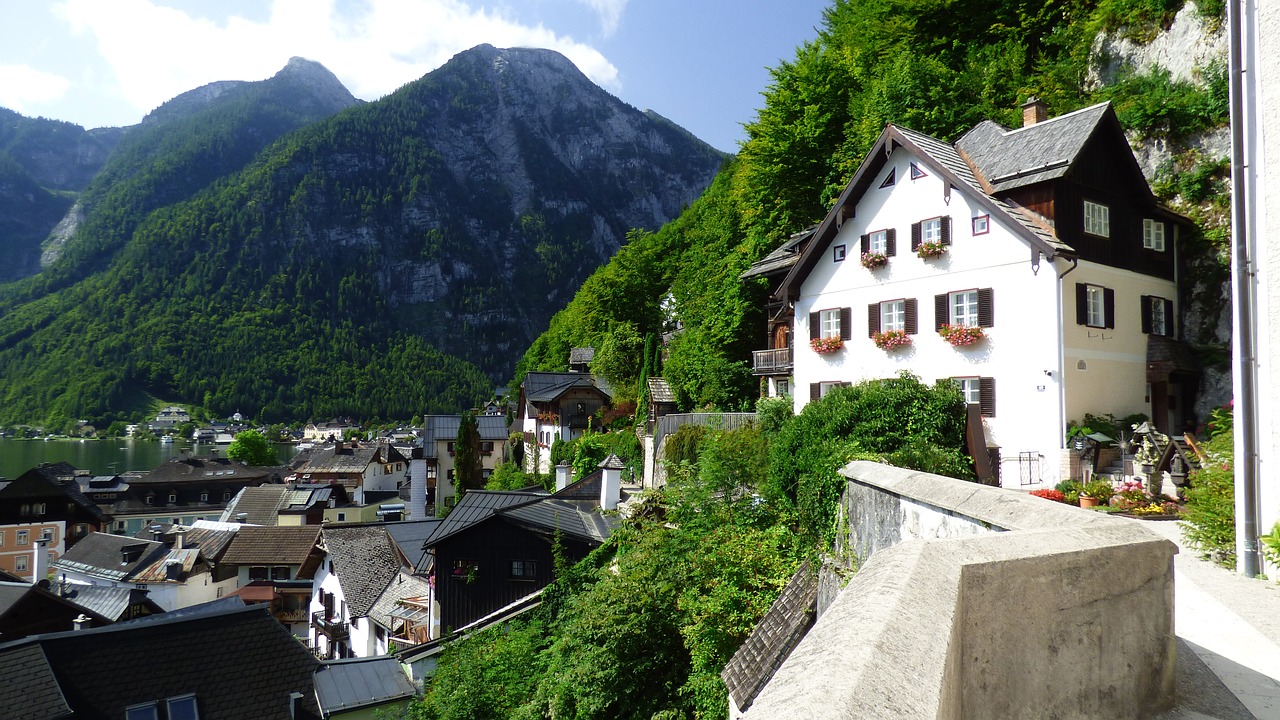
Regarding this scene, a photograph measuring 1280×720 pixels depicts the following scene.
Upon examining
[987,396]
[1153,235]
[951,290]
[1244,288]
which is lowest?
[987,396]

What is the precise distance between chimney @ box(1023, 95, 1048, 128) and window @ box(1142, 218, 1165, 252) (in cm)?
439

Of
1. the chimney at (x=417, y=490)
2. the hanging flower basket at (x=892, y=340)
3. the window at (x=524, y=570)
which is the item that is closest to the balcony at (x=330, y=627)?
the window at (x=524, y=570)

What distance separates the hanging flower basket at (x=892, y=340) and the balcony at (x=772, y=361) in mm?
5470

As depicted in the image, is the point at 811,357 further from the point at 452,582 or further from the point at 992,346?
the point at 452,582

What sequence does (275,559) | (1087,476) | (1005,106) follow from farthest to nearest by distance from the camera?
(275,559), (1005,106), (1087,476)

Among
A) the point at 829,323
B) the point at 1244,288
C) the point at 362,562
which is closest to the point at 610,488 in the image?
the point at 829,323

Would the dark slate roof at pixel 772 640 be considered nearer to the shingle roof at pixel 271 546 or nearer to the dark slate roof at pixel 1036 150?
the dark slate roof at pixel 1036 150

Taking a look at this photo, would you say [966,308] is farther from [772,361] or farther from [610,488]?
[610,488]

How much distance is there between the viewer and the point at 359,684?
20344mm

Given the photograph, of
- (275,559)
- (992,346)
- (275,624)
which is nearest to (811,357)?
(992,346)

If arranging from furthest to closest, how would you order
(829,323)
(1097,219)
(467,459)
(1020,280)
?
(467,459), (829,323), (1097,219), (1020,280)

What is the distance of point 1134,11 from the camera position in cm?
2267

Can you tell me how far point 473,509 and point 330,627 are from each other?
53.5ft

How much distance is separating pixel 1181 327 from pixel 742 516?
15.5m
